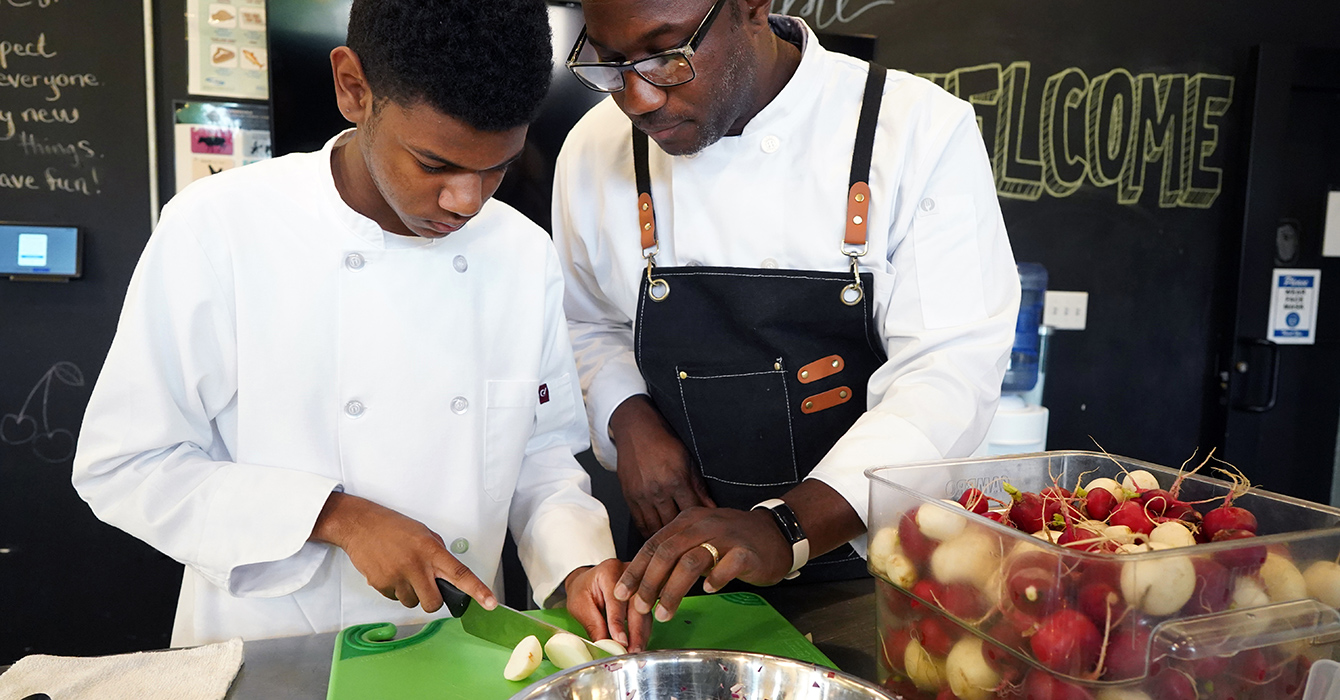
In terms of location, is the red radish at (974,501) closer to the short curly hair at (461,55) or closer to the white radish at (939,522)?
the white radish at (939,522)

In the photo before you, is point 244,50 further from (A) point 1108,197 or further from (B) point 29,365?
(A) point 1108,197

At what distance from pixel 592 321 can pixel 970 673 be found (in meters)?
1.01

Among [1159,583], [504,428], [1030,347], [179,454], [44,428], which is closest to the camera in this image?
[1159,583]

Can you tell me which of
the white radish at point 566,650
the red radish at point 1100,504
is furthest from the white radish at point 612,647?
the red radish at point 1100,504

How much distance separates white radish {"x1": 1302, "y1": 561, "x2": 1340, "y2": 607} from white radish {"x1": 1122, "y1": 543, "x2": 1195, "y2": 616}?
12 centimetres

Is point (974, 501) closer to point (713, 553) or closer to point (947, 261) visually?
point (713, 553)

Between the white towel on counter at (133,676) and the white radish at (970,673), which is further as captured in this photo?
the white towel on counter at (133,676)

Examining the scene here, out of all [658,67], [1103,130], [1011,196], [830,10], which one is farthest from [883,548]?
[1103,130]

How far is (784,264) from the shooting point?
4.39 feet

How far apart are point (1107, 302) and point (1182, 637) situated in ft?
9.42

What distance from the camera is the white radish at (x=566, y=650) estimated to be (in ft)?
3.06

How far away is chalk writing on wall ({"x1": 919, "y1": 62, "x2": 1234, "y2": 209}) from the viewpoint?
3039mm

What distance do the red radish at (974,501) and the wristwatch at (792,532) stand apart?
26 centimetres

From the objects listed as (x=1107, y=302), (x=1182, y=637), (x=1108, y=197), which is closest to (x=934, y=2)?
(x=1108, y=197)
